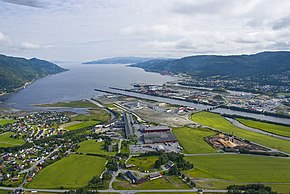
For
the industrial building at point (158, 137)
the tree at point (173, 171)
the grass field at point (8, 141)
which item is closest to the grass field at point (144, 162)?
the tree at point (173, 171)

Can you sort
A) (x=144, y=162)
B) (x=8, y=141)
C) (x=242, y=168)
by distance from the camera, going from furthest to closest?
(x=8, y=141) < (x=144, y=162) < (x=242, y=168)

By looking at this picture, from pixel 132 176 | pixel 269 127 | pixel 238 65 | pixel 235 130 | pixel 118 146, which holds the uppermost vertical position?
pixel 238 65

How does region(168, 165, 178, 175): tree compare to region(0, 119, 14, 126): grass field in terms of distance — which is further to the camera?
region(0, 119, 14, 126): grass field

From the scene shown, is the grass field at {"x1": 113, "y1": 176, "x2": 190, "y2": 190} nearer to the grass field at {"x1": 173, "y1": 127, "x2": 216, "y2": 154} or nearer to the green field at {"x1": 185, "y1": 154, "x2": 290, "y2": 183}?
the green field at {"x1": 185, "y1": 154, "x2": 290, "y2": 183}

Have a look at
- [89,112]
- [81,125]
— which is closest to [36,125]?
[81,125]

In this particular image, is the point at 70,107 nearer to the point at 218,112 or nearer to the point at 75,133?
the point at 75,133

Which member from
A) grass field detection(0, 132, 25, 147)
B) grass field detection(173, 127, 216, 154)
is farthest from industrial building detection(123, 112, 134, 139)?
grass field detection(0, 132, 25, 147)

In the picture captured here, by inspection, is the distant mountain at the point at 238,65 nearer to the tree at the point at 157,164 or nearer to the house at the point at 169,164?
the house at the point at 169,164

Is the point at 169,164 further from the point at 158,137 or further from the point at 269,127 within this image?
the point at 269,127
